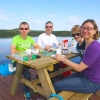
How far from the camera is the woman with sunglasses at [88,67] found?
5.86ft

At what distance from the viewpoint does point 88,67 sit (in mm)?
1943

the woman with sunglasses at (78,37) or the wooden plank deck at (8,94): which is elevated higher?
the woman with sunglasses at (78,37)

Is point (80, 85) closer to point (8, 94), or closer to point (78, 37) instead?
point (78, 37)

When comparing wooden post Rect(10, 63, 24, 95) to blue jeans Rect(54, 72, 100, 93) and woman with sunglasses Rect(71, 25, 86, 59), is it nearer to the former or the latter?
blue jeans Rect(54, 72, 100, 93)

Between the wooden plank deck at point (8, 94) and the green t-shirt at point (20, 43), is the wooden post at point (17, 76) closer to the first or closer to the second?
the wooden plank deck at point (8, 94)

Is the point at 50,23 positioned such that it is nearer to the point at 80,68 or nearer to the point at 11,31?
the point at 80,68

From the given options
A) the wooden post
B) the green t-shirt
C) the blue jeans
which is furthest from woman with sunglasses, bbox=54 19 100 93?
the green t-shirt

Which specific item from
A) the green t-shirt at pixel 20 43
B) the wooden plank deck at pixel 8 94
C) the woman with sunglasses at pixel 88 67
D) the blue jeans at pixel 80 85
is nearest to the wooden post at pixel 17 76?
the wooden plank deck at pixel 8 94

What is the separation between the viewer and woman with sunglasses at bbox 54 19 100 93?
179cm

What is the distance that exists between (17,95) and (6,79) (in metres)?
1.07

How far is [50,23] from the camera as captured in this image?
13.2 feet

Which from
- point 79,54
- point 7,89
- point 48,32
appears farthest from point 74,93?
point 48,32

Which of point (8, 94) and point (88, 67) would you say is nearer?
point (88, 67)

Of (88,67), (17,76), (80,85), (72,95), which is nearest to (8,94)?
(17,76)
